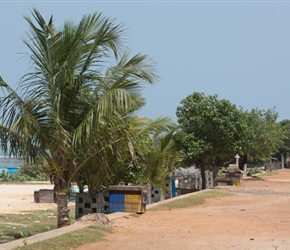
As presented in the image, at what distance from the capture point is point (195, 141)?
97.2ft

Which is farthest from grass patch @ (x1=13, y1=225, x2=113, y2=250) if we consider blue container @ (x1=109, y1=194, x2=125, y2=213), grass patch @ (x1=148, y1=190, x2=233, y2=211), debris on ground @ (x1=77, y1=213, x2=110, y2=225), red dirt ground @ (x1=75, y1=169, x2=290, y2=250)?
grass patch @ (x1=148, y1=190, x2=233, y2=211)

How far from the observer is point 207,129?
29656 millimetres

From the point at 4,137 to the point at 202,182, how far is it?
18.0 meters

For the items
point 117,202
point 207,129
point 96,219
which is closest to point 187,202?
point 117,202

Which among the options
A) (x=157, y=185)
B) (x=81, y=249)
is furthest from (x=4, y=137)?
(x=157, y=185)

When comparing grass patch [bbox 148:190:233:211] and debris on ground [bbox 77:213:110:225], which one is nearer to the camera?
debris on ground [bbox 77:213:110:225]

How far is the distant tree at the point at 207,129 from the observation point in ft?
96.1

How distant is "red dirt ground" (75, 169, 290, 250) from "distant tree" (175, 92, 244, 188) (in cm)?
1095

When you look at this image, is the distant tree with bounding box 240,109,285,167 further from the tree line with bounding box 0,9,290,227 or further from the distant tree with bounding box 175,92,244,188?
the tree line with bounding box 0,9,290,227

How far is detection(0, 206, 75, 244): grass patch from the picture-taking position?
46.3ft

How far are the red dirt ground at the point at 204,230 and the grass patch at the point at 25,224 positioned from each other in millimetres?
2496

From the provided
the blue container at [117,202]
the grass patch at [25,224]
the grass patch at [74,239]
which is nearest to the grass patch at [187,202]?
the blue container at [117,202]

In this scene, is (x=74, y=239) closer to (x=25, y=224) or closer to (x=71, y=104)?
(x=71, y=104)

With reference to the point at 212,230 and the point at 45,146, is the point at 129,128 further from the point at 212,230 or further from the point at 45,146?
the point at 212,230
